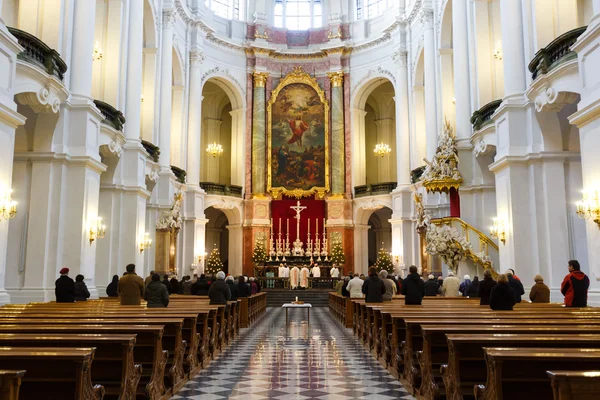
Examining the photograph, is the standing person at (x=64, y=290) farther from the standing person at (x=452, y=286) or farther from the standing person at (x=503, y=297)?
the standing person at (x=452, y=286)

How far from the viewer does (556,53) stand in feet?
40.4

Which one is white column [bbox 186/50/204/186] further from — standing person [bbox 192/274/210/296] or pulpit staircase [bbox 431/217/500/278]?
pulpit staircase [bbox 431/217/500/278]

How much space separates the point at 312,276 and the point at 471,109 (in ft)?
41.8

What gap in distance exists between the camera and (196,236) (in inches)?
1156

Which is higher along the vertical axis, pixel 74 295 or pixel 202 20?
pixel 202 20

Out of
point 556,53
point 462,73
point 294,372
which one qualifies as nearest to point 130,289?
point 294,372

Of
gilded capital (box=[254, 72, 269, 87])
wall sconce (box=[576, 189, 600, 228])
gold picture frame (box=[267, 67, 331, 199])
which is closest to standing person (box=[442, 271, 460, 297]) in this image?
wall sconce (box=[576, 189, 600, 228])

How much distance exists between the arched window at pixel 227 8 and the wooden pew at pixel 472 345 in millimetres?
30681

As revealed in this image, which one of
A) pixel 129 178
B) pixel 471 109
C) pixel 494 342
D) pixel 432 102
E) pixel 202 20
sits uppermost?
pixel 202 20

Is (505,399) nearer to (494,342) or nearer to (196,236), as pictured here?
(494,342)

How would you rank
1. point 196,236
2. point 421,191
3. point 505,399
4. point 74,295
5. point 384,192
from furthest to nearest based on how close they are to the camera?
1. point 384,192
2. point 196,236
3. point 421,191
4. point 74,295
5. point 505,399

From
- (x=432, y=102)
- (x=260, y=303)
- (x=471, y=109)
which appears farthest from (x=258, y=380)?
(x=432, y=102)

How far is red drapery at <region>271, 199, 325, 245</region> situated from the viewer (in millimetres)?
33312

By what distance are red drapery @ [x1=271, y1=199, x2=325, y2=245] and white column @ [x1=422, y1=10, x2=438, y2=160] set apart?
944cm
